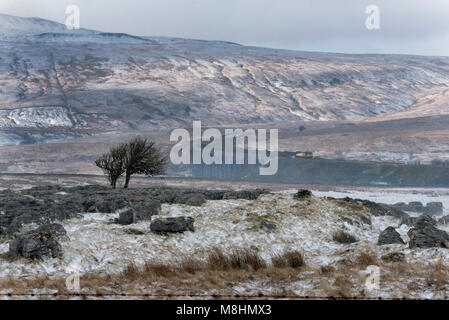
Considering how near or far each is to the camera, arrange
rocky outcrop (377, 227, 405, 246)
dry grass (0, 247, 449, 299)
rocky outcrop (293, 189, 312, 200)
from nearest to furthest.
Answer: dry grass (0, 247, 449, 299) → rocky outcrop (377, 227, 405, 246) → rocky outcrop (293, 189, 312, 200)

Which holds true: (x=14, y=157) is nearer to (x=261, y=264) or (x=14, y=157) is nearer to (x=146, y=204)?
(x=146, y=204)

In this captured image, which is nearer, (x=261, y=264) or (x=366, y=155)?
(x=261, y=264)

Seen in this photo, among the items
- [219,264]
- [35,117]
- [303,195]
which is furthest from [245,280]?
[35,117]

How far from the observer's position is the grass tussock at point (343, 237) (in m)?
20.3

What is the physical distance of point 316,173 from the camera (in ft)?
274

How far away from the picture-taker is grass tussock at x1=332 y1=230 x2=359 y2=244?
800 inches

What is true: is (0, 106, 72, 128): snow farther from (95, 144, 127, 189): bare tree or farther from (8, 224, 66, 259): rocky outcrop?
(8, 224, 66, 259): rocky outcrop

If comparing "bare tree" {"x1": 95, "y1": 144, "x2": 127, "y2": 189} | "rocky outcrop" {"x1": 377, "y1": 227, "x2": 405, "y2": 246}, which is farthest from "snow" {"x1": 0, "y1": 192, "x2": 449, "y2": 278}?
"bare tree" {"x1": 95, "y1": 144, "x2": 127, "y2": 189}

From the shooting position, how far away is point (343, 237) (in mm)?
20734

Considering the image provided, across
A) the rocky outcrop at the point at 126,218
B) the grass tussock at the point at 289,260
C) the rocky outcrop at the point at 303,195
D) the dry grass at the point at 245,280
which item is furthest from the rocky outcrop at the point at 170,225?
the rocky outcrop at the point at 303,195
